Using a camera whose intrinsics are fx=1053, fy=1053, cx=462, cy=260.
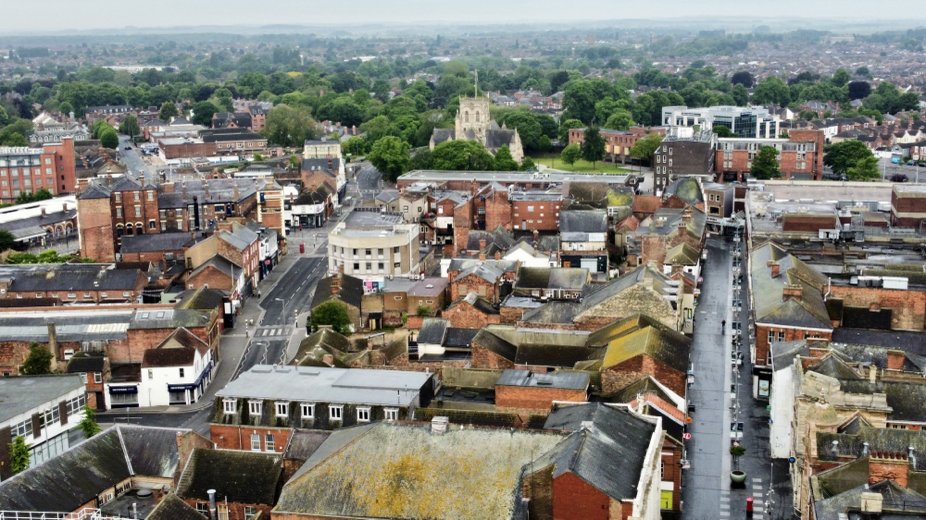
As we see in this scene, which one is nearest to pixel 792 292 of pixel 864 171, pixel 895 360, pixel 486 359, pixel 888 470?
pixel 895 360

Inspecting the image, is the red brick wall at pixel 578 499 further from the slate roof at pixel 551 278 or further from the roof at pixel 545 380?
the slate roof at pixel 551 278

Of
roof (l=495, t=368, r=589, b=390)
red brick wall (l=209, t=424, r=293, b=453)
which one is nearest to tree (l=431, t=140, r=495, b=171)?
roof (l=495, t=368, r=589, b=390)

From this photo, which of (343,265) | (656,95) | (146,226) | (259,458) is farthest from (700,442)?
(656,95)

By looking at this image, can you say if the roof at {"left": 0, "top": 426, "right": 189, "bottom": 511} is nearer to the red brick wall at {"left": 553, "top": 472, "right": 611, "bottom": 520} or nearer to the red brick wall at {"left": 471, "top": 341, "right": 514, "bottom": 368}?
the red brick wall at {"left": 553, "top": 472, "right": 611, "bottom": 520}

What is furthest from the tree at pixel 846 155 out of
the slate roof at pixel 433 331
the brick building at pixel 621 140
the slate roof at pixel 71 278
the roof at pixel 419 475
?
the roof at pixel 419 475

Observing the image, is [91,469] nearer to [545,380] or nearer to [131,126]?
[545,380]

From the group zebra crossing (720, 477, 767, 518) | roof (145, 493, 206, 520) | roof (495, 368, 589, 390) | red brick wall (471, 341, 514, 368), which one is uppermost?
roof (495, 368, 589, 390)
